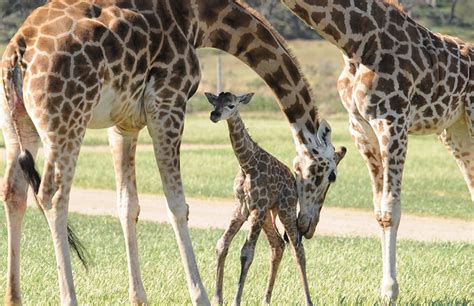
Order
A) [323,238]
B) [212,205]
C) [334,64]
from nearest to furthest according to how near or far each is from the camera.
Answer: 1. [323,238]
2. [212,205]
3. [334,64]

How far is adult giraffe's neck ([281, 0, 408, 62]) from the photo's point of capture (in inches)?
369

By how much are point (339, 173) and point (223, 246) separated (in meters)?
14.7

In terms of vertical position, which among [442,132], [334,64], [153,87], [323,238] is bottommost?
[334,64]

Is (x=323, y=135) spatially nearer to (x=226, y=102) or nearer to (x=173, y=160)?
(x=226, y=102)

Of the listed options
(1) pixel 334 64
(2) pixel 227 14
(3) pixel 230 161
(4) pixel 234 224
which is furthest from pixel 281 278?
(1) pixel 334 64

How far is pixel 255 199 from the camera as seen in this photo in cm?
917

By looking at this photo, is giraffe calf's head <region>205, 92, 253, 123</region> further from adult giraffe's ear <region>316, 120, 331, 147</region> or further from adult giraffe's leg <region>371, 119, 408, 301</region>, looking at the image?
adult giraffe's leg <region>371, 119, 408, 301</region>

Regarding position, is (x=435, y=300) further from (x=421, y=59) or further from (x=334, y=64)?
(x=334, y=64)

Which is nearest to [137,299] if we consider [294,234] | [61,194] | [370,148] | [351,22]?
[294,234]

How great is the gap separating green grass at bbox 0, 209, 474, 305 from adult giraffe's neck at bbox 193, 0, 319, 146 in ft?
4.89

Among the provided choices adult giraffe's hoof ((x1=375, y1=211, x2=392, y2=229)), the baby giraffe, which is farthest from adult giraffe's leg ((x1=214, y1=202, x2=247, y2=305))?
adult giraffe's hoof ((x1=375, y1=211, x2=392, y2=229))

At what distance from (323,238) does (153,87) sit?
24.4 feet

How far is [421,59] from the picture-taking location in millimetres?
9898

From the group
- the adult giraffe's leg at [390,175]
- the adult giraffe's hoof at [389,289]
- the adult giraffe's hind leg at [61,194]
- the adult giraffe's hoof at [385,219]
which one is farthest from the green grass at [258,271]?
the adult giraffe's hind leg at [61,194]
